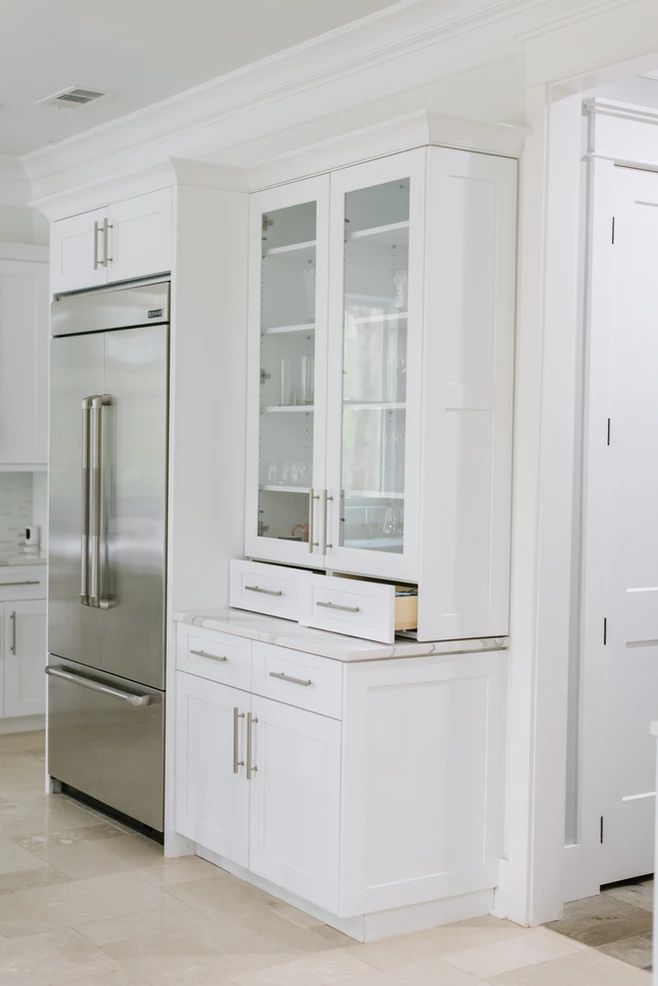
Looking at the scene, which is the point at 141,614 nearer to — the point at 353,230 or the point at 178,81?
the point at 353,230

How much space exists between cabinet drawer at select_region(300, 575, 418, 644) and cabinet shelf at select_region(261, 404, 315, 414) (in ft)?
1.87

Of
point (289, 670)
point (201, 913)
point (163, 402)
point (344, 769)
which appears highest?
point (163, 402)

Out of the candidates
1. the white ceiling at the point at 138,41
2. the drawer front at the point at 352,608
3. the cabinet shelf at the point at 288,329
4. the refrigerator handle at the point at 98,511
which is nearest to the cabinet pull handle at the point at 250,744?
the drawer front at the point at 352,608

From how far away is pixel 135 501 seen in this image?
442 cm

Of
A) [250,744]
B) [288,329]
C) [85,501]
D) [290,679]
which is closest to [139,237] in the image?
[288,329]

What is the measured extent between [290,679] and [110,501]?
124 centimetres

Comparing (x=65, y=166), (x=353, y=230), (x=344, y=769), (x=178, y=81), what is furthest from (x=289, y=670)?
(x=65, y=166)

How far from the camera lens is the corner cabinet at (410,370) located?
356 centimetres

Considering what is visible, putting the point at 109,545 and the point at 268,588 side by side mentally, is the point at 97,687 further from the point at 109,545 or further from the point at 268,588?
the point at 268,588

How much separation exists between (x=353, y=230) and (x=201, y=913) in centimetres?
215

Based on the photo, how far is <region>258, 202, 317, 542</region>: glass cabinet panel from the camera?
406 cm

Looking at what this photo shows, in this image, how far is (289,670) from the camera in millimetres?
3723

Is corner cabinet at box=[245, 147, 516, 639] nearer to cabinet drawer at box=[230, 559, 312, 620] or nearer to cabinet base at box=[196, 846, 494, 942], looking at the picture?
cabinet drawer at box=[230, 559, 312, 620]

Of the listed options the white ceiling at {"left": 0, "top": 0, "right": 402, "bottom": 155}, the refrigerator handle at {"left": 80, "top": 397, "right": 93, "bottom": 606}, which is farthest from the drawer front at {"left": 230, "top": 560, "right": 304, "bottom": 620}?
the white ceiling at {"left": 0, "top": 0, "right": 402, "bottom": 155}
